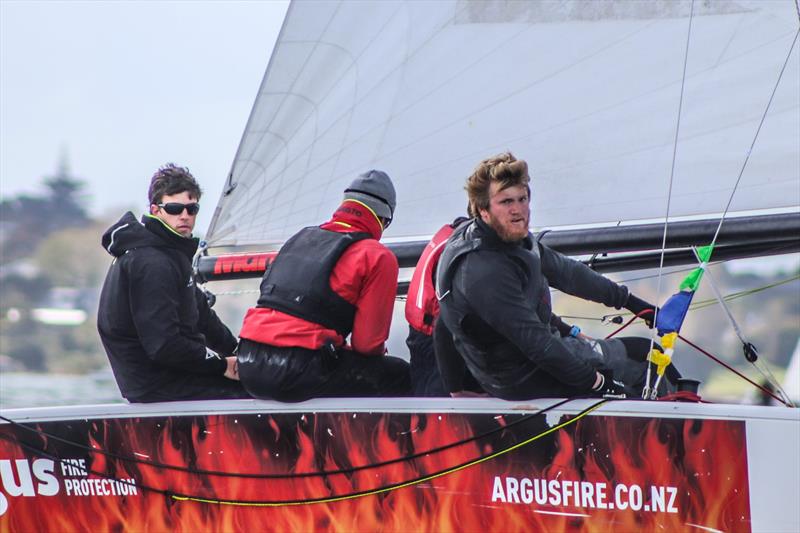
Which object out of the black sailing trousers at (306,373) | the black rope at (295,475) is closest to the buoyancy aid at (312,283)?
the black sailing trousers at (306,373)

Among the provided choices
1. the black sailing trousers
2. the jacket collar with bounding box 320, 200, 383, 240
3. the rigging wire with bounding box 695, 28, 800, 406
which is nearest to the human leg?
the black sailing trousers

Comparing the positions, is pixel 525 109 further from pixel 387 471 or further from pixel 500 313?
pixel 387 471

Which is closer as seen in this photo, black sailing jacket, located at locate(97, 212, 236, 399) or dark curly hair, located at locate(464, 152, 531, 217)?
dark curly hair, located at locate(464, 152, 531, 217)

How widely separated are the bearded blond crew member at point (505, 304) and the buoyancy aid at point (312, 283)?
327mm

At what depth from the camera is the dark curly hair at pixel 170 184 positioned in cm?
380

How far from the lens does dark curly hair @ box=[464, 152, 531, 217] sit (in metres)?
3.34

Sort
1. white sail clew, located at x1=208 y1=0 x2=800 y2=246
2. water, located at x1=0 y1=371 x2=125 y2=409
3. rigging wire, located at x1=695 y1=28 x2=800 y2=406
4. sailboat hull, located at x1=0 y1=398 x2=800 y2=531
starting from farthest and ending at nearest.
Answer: water, located at x1=0 y1=371 x2=125 y2=409
white sail clew, located at x1=208 y1=0 x2=800 y2=246
rigging wire, located at x1=695 y1=28 x2=800 y2=406
sailboat hull, located at x1=0 y1=398 x2=800 y2=531

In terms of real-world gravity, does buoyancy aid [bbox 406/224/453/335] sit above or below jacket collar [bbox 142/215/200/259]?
below

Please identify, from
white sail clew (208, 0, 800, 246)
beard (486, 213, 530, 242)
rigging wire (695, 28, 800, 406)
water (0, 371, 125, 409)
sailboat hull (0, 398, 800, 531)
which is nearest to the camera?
sailboat hull (0, 398, 800, 531)

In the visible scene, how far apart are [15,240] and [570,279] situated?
123 ft

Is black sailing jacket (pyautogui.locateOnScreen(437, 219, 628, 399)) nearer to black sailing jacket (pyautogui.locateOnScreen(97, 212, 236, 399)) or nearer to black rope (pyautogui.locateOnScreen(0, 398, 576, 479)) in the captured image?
black rope (pyautogui.locateOnScreen(0, 398, 576, 479))

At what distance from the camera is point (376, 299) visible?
3.63 meters

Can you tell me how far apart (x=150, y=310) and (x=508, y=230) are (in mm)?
1115

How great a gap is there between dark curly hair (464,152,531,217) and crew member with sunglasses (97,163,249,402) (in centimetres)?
95
